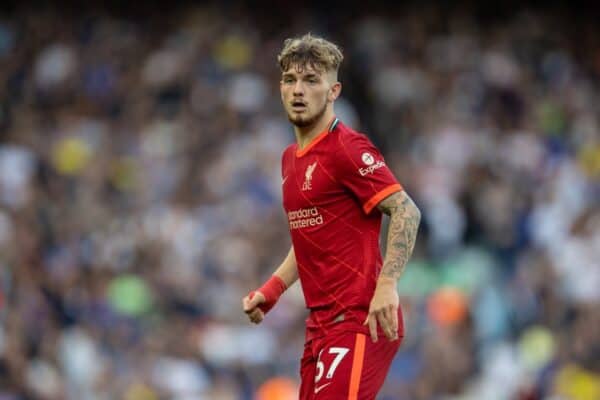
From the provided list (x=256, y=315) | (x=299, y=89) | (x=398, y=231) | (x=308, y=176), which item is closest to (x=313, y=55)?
(x=299, y=89)

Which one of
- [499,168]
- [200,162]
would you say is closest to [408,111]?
[499,168]

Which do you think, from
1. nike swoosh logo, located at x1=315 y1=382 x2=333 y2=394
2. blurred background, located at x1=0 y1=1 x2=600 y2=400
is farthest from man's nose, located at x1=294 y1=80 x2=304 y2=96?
blurred background, located at x1=0 y1=1 x2=600 y2=400

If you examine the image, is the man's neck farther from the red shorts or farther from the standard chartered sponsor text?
the red shorts

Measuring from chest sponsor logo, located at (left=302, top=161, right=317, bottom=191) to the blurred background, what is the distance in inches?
260

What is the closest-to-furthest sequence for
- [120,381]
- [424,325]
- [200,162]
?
[120,381], [424,325], [200,162]

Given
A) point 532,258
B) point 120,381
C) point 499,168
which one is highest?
point 499,168

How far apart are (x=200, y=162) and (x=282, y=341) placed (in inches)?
129

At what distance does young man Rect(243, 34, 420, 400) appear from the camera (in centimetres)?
631

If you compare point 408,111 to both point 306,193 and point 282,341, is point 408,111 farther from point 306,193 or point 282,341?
point 306,193

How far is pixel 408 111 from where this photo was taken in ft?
57.1

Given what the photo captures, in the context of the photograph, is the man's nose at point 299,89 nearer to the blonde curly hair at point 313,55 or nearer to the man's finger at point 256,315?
the blonde curly hair at point 313,55

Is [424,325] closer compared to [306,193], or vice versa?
[306,193]

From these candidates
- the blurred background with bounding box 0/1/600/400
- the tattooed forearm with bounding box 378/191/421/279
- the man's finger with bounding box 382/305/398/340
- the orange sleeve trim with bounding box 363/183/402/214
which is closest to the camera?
the man's finger with bounding box 382/305/398/340

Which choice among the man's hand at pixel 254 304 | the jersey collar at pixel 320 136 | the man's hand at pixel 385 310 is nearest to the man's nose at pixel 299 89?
the jersey collar at pixel 320 136
